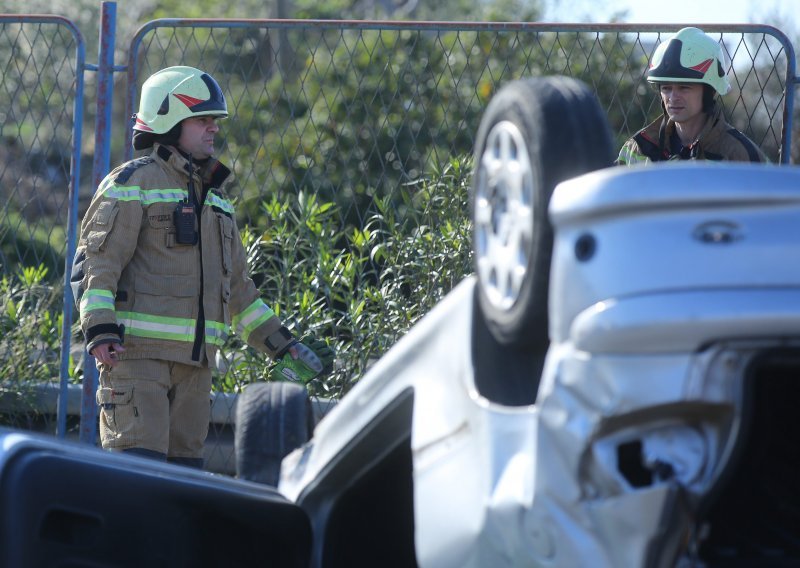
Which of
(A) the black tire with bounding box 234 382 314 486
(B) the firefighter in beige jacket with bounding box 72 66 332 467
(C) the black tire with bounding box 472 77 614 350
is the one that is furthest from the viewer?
(B) the firefighter in beige jacket with bounding box 72 66 332 467

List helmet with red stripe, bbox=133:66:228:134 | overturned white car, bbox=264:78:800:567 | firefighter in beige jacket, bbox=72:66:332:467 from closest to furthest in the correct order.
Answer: overturned white car, bbox=264:78:800:567 → firefighter in beige jacket, bbox=72:66:332:467 → helmet with red stripe, bbox=133:66:228:134

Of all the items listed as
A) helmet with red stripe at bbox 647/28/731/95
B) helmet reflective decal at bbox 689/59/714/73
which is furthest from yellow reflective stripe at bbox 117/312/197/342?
helmet reflective decal at bbox 689/59/714/73

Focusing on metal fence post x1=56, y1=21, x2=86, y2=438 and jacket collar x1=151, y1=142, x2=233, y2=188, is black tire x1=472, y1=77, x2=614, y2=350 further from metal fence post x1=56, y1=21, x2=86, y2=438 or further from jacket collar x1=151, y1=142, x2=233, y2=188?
metal fence post x1=56, y1=21, x2=86, y2=438

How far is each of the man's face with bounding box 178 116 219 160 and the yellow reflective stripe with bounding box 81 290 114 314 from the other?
1.97 ft

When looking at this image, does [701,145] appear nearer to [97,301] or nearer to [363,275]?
[363,275]

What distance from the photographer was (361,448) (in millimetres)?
2760

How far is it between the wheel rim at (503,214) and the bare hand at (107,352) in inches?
80.1

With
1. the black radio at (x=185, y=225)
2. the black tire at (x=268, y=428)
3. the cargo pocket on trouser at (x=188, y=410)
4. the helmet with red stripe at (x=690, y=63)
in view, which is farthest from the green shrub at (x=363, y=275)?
the black tire at (x=268, y=428)

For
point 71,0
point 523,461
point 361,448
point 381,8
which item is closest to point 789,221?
point 523,461

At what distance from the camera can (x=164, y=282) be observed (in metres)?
4.21

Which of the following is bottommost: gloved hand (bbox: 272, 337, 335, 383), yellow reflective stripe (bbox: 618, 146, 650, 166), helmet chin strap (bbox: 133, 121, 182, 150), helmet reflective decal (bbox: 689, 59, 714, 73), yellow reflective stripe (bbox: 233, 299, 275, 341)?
gloved hand (bbox: 272, 337, 335, 383)

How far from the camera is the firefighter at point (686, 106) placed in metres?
4.50

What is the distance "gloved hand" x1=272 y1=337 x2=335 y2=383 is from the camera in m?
4.33

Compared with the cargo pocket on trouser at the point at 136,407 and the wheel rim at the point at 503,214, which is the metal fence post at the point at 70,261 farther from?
the wheel rim at the point at 503,214
